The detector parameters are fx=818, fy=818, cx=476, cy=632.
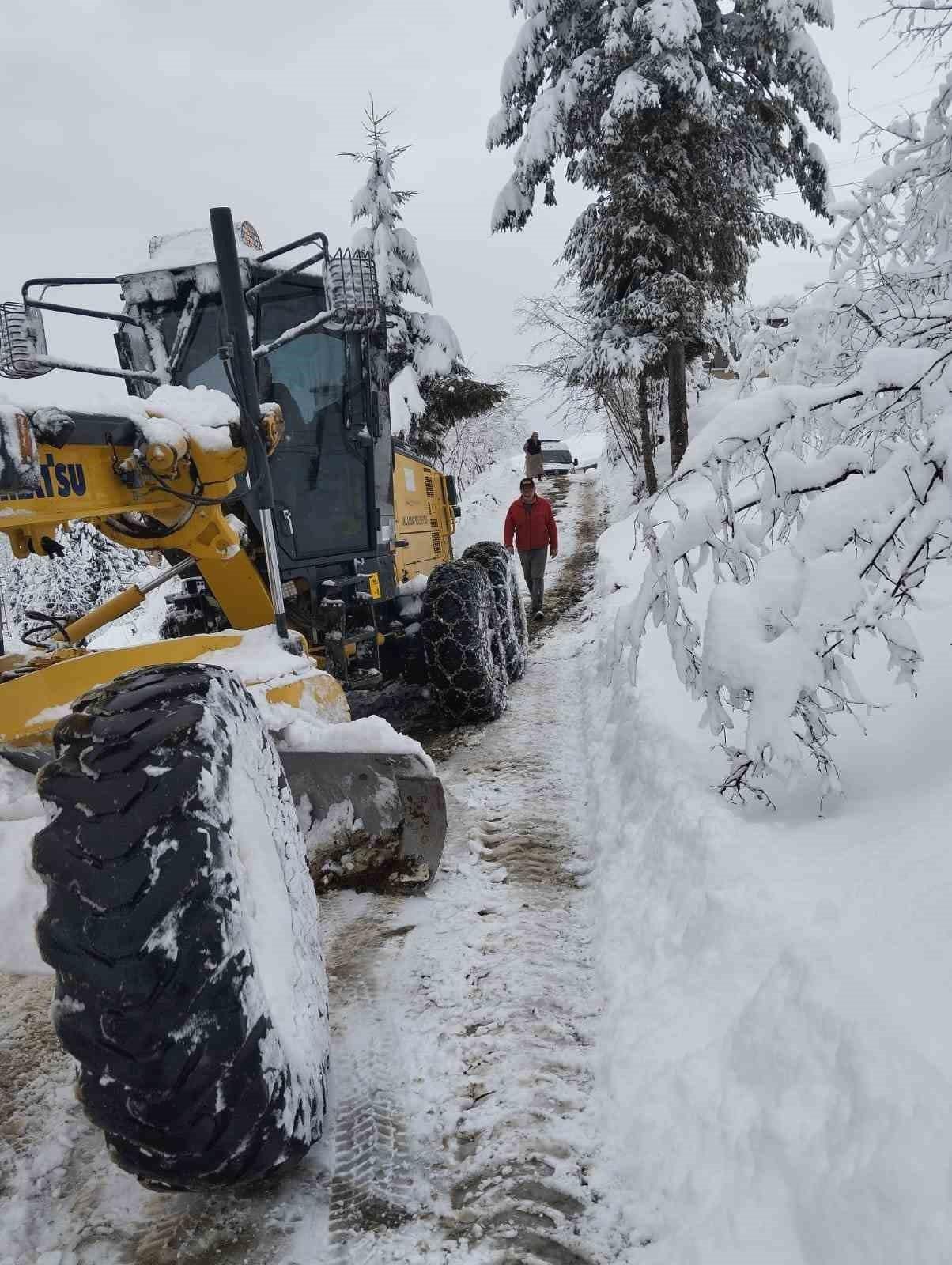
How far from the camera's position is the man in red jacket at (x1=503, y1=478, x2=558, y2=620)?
10.9 m

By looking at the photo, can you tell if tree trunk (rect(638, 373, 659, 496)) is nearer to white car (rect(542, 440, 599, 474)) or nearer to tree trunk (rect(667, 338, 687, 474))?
tree trunk (rect(667, 338, 687, 474))

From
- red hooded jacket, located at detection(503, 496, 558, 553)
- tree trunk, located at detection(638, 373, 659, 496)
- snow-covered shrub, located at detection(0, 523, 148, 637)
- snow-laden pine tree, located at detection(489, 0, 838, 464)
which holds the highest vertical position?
snow-laden pine tree, located at detection(489, 0, 838, 464)

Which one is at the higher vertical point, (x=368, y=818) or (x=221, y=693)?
(x=221, y=693)

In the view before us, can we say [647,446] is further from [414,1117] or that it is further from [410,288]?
[414,1117]

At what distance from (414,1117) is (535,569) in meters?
9.12

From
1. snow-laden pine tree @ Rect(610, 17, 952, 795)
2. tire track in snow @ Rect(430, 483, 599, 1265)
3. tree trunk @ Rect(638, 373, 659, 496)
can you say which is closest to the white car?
tree trunk @ Rect(638, 373, 659, 496)

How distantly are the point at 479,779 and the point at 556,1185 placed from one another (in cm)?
294

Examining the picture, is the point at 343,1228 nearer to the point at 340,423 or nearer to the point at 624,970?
the point at 624,970

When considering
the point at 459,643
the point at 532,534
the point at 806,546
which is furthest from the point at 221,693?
the point at 532,534

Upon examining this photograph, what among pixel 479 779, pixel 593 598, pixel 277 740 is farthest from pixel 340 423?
pixel 593 598

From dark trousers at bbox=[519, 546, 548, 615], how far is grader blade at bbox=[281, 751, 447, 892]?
25.4ft

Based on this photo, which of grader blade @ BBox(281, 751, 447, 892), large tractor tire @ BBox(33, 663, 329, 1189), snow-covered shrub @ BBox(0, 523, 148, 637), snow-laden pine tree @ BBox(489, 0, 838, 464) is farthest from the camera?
snow-covered shrub @ BBox(0, 523, 148, 637)

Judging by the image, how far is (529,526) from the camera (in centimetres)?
1085

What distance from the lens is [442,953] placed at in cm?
294
